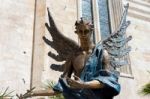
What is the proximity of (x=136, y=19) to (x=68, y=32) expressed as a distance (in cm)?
354

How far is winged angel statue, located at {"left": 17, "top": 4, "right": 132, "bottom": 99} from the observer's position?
2.72 m

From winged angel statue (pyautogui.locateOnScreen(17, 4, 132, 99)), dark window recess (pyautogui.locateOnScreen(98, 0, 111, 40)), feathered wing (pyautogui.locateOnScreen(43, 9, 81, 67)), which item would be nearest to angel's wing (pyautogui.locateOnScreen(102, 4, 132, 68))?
winged angel statue (pyautogui.locateOnScreen(17, 4, 132, 99))

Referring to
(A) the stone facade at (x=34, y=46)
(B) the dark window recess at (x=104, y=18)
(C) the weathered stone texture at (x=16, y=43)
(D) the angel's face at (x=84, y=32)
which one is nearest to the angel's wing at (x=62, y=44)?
(D) the angel's face at (x=84, y=32)

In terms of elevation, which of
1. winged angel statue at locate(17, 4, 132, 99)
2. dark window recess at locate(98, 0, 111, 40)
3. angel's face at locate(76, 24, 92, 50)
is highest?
dark window recess at locate(98, 0, 111, 40)

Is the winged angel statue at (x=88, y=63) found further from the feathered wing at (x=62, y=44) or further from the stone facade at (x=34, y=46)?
the stone facade at (x=34, y=46)

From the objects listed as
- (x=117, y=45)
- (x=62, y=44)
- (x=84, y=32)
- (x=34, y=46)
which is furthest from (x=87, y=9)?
(x=84, y=32)

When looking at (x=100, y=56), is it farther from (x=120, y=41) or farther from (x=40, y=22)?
(x=40, y=22)

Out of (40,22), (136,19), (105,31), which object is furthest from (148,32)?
(40,22)

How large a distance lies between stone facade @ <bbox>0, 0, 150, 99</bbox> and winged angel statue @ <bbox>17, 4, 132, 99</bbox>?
8.18 meters

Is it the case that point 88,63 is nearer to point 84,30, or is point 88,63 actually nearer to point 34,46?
point 84,30

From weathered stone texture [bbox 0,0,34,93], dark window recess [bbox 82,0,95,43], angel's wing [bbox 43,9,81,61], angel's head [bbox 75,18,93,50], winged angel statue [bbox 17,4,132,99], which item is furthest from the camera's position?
dark window recess [bbox 82,0,95,43]

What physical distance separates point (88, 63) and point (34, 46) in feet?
31.6

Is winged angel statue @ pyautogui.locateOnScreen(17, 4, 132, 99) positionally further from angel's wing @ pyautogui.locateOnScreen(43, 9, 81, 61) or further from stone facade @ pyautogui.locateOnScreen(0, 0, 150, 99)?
stone facade @ pyautogui.locateOnScreen(0, 0, 150, 99)

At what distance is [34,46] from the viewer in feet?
40.8
